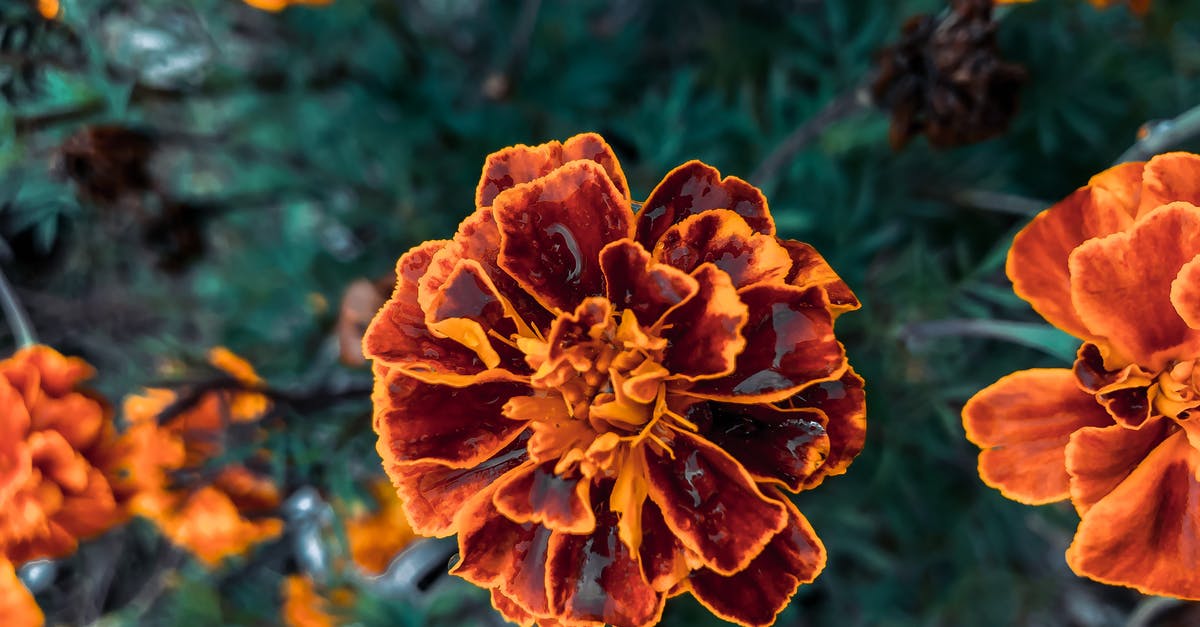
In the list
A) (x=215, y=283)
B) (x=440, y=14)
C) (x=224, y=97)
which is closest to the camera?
(x=224, y=97)

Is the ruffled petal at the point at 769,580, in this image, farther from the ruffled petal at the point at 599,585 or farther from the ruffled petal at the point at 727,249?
the ruffled petal at the point at 727,249

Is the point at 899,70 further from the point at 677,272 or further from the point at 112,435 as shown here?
the point at 112,435

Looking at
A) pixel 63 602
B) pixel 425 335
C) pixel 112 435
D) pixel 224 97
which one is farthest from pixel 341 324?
pixel 425 335

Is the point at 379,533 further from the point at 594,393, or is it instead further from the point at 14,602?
the point at 594,393

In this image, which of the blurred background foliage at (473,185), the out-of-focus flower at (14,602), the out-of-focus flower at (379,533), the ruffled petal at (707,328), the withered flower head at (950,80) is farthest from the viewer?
the out-of-focus flower at (379,533)

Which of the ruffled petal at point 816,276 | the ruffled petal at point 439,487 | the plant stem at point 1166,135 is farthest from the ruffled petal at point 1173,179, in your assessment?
the ruffled petal at point 439,487

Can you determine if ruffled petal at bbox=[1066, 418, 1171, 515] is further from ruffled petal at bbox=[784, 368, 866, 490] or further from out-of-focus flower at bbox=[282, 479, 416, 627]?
out-of-focus flower at bbox=[282, 479, 416, 627]

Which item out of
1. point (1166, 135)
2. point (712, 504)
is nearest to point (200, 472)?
point (712, 504)
